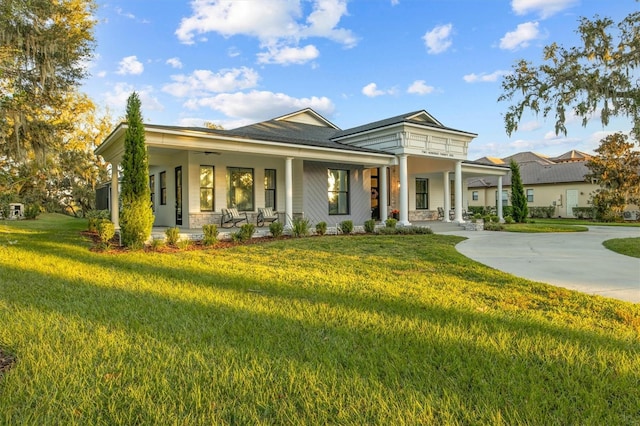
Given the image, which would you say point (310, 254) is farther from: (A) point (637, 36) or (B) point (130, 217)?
(A) point (637, 36)

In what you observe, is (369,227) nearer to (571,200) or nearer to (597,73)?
(597,73)

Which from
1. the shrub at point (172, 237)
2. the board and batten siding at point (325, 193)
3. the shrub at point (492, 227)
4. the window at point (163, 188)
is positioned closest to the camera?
the shrub at point (172, 237)

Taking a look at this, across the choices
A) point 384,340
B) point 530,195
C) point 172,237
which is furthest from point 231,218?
point 530,195

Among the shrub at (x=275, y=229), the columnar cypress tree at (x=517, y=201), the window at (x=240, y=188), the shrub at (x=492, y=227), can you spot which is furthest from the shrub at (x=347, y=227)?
the columnar cypress tree at (x=517, y=201)

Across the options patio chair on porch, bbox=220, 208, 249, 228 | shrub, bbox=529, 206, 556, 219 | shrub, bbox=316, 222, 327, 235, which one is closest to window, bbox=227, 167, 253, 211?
patio chair on porch, bbox=220, 208, 249, 228

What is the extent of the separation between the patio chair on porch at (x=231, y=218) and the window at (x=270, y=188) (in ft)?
4.42

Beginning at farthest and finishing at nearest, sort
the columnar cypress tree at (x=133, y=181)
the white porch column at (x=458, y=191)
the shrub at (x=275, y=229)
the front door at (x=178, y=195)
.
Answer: the white porch column at (x=458, y=191) < the front door at (x=178, y=195) < the shrub at (x=275, y=229) < the columnar cypress tree at (x=133, y=181)

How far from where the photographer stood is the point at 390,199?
60.6 feet

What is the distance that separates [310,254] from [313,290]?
10.8 ft

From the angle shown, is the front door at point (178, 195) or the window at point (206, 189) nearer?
the window at point (206, 189)

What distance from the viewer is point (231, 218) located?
1280cm

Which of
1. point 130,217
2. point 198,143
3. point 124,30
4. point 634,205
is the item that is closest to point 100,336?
point 130,217

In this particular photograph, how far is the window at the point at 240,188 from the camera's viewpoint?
13367mm

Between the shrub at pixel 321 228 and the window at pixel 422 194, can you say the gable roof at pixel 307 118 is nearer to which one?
the window at pixel 422 194
